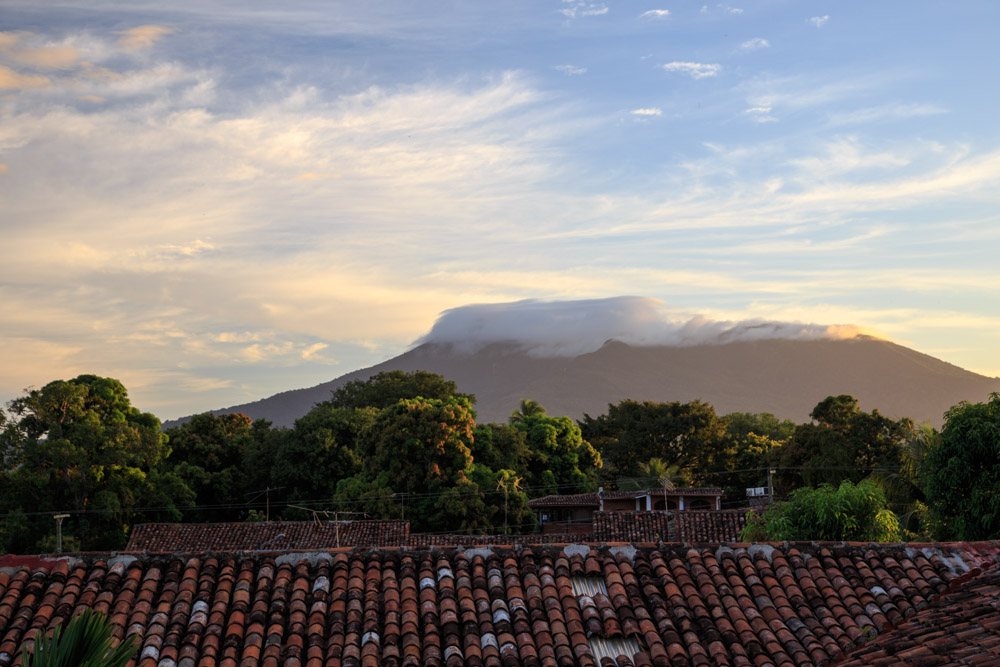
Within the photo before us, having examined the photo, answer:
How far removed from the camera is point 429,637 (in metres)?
9.06

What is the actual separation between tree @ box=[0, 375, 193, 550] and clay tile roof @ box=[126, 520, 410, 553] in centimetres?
718

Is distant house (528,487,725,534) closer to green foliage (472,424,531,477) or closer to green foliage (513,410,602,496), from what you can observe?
green foliage (472,424,531,477)

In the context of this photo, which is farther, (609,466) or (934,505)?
(609,466)

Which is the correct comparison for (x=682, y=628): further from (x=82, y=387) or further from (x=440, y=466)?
(x=82, y=387)

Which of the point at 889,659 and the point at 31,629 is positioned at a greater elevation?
the point at 31,629

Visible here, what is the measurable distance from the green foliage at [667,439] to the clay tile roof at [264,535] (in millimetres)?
31217

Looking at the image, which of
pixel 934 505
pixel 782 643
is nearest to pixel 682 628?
pixel 782 643

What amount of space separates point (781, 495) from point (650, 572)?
1591 inches

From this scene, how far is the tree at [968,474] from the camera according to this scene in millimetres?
22047

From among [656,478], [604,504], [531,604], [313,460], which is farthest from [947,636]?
[313,460]

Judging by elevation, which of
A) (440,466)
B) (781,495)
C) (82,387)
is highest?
(82,387)

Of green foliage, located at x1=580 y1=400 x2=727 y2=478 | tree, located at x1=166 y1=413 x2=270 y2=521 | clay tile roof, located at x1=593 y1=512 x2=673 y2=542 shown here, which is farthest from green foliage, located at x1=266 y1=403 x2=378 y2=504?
clay tile roof, located at x1=593 y1=512 x2=673 y2=542

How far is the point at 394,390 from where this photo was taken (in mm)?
72375

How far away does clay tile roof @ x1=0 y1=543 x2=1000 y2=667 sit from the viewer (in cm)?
891
